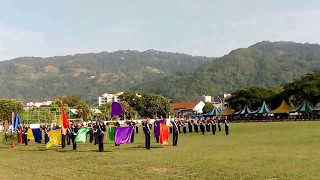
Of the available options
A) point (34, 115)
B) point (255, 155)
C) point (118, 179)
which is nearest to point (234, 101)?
point (34, 115)

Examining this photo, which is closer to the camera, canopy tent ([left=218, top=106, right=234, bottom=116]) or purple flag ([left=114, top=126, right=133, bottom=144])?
purple flag ([left=114, top=126, right=133, bottom=144])

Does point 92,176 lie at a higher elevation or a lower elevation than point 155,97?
lower

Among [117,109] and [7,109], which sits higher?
[7,109]

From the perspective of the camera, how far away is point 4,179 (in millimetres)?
12555

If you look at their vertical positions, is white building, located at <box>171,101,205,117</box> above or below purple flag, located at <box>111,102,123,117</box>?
above

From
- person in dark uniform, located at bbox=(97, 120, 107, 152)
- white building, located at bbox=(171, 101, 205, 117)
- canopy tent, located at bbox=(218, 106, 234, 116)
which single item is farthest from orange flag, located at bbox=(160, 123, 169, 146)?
white building, located at bbox=(171, 101, 205, 117)

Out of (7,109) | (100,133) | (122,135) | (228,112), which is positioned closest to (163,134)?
(122,135)

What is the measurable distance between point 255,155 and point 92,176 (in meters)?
7.34

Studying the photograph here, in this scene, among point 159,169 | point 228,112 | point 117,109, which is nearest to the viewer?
point 159,169

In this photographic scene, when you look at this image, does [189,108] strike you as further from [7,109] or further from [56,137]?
[56,137]

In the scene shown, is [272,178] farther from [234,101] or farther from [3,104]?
[234,101]

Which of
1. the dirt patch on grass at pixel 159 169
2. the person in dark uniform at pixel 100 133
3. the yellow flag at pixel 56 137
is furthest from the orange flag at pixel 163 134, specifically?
the dirt patch on grass at pixel 159 169

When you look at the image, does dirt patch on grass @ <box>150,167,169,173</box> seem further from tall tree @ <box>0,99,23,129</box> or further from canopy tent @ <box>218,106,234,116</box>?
canopy tent @ <box>218,106,234,116</box>

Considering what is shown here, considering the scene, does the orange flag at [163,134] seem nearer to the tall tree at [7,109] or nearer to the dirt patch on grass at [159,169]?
the dirt patch on grass at [159,169]
